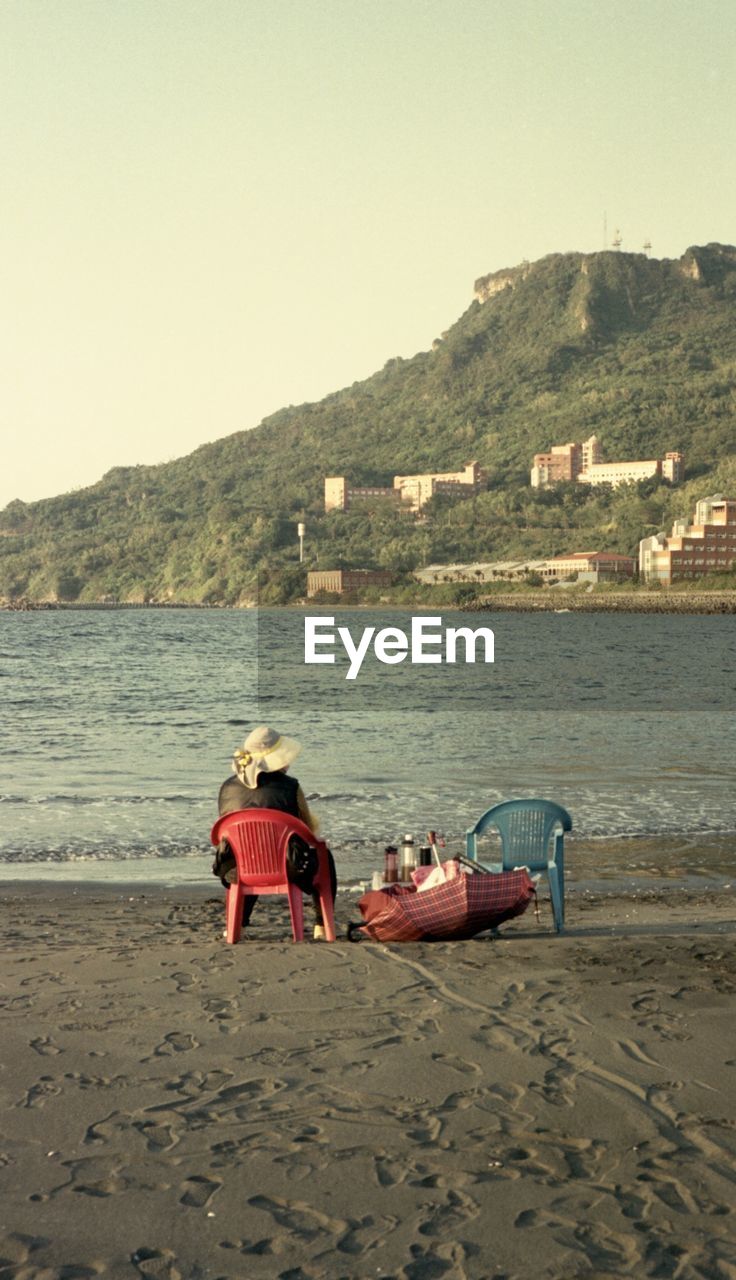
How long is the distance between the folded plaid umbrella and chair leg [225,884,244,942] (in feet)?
2.29

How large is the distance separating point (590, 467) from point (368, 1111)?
18840 centimetres

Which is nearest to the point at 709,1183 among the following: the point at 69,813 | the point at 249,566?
the point at 69,813

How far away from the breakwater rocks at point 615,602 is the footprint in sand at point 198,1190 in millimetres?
151767

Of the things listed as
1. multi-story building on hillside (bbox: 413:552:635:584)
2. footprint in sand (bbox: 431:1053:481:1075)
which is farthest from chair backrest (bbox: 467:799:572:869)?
multi-story building on hillside (bbox: 413:552:635:584)

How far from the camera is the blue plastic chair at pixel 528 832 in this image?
8422mm

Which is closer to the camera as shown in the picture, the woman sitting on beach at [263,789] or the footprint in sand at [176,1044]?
the footprint in sand at [176,1044]

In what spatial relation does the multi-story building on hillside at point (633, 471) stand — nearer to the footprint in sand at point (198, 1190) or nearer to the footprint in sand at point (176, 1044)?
the footprint in sand at point (176, 1044)

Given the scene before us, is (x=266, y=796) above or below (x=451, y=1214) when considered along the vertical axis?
above

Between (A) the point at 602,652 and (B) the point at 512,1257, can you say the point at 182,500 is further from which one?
(B) the point at 512,1257

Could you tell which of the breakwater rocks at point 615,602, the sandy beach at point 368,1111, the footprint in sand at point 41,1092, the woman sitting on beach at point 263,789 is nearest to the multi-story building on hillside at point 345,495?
the breakwater rocks at point 615,602

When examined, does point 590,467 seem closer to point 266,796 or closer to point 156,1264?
point 266,796

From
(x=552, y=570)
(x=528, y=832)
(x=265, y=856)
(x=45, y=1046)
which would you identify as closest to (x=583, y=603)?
(x=552, y=570)

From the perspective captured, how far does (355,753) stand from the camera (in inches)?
886

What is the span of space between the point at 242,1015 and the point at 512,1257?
239 centimetres
